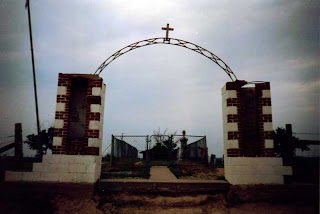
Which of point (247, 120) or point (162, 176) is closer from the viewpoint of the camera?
point (247, 120)

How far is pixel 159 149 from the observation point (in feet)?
66.3

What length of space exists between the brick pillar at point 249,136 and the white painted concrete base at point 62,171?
3928 millimetres

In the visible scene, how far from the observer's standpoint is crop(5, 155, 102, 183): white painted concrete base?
568 cm

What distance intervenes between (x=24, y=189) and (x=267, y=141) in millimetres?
6836

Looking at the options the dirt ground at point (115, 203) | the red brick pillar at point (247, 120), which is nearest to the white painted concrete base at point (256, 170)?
the red brick pillar at point (247, 120)

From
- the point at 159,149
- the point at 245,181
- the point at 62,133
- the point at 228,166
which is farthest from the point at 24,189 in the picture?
the point at 159,149

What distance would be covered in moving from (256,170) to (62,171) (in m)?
5.38

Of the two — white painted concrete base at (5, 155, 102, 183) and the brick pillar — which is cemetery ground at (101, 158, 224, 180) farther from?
white painted concrete base at (5, 155, 102, 183)

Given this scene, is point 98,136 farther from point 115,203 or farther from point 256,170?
point 256,170

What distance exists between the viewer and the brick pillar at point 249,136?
5.99m

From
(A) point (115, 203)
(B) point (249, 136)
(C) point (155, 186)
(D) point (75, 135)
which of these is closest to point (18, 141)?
(D) point (75, 135)

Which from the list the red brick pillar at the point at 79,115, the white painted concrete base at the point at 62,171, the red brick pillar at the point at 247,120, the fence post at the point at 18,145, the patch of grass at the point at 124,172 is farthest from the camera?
the patch of grass at the point at 124,172

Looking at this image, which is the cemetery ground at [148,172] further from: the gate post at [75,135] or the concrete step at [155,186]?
the gate post at [75,135]

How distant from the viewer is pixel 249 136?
21.3 feet
